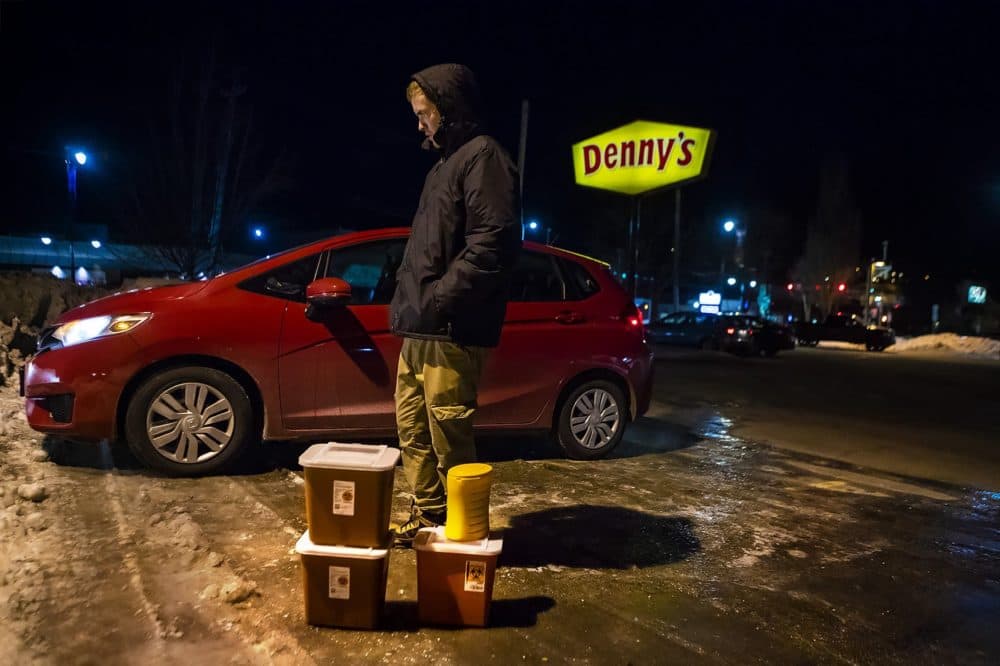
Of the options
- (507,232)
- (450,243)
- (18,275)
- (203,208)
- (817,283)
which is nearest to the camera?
(507,232)

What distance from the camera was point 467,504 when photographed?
244 cm

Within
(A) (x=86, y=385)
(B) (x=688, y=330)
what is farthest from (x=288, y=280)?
(B) (x=688, y=330)

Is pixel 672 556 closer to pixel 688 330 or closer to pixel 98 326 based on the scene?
pixel 98 326

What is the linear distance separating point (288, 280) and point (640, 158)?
55.5ft

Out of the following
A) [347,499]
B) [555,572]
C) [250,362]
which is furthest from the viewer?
[250,362]

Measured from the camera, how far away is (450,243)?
111 inches

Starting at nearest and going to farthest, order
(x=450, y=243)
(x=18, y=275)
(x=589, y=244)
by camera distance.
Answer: (x=450, y=243) → (x=18, y=275) → (x=589, y=244)

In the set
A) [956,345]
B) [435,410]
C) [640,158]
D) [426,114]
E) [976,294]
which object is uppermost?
[640,158]

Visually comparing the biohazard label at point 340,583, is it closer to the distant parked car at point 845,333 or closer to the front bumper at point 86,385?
the front bumper at point 86,385

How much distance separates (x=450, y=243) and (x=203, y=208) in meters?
21.2

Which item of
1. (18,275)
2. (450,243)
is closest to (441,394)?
(450,243)

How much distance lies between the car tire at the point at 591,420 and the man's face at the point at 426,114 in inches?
108

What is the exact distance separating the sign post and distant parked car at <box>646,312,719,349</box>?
4.15 m

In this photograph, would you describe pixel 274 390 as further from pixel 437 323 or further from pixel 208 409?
pixel 437 323
